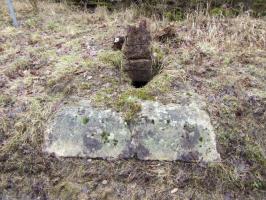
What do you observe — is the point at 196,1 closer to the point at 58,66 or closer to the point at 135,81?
the point at 135,81

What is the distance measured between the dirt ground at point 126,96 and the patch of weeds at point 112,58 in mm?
16

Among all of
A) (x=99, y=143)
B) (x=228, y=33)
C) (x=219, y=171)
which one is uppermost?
(x=228, y=33)

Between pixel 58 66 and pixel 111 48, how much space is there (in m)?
0.91

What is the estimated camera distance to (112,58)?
452 cm

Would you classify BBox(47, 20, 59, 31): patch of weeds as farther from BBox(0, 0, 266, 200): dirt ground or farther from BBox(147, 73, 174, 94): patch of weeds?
BBox(147, 73, 174, 94): patch of weeds

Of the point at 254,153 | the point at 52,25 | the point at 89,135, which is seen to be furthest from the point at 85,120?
the point at 52,25

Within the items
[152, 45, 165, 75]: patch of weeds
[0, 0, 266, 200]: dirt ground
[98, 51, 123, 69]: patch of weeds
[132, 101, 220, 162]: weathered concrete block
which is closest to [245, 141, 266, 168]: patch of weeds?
[0, 0, 266, 200]: dirt ground

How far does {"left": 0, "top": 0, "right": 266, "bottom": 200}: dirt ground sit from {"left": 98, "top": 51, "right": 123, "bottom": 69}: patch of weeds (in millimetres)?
16

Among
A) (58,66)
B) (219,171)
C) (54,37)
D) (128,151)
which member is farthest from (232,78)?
(54,37)

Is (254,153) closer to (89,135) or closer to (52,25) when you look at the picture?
(89,135)

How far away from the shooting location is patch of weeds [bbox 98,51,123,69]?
4.43m

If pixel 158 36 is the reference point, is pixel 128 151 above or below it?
below

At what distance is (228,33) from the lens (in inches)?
216

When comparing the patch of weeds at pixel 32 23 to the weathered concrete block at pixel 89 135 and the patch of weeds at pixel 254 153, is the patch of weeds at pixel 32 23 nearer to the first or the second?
the weathered concrete block at pixel 89 135
